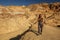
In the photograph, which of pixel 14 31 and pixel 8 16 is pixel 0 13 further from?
pixel 14 31

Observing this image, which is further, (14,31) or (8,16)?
(8,16)

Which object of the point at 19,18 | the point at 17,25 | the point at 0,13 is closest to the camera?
the point at 17,25

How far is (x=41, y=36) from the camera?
12.5m

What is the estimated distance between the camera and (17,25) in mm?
19000

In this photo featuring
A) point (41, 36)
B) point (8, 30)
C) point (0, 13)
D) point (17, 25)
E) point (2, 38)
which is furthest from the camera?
point (0, 13)

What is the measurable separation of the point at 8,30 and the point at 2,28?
28.0 inches

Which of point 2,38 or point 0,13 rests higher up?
point 0,13

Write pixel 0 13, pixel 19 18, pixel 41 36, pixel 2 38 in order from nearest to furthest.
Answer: pixel 41 36 < pixel 2 38 < pixel 19 18 < pixel 0 13

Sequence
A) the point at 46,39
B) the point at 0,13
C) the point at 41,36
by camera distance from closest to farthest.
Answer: the point at 46,39 < the point at 41,36 < the point at 0,13

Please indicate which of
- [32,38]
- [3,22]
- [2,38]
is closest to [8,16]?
[3,22]

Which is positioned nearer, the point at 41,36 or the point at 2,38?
the point at 41,36

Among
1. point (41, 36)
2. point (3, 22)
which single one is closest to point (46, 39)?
point (41, 36)

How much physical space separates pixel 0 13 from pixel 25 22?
4.08 meters

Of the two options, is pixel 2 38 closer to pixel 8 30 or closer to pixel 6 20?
pixel 8 30
